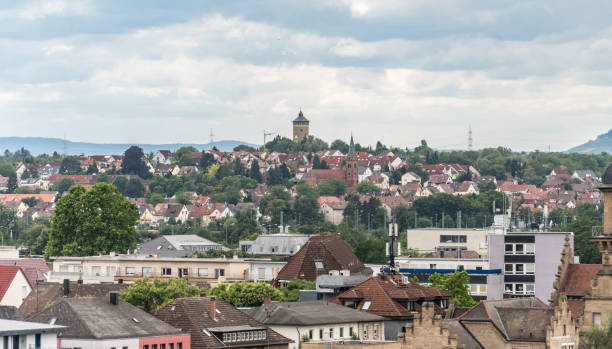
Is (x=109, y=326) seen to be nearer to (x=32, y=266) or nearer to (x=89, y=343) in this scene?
(x=89, y=343)

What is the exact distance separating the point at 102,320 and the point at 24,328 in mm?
9477

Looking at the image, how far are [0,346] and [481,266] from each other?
88.0 metres

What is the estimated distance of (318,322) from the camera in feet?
319

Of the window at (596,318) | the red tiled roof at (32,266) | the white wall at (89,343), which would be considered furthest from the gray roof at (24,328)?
the red tiled roof at (32,266)

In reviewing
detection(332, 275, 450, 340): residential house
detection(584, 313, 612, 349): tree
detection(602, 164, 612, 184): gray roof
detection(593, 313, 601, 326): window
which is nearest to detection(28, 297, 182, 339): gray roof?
detection(332, 275, 450, 340): residential house

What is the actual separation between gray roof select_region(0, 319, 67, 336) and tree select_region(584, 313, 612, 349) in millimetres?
26961

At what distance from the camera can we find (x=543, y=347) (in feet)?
311

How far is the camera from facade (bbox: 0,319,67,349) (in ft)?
246

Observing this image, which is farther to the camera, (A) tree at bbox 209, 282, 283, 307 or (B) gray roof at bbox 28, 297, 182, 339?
(A) tree at bbox 209, 282, 283, 307

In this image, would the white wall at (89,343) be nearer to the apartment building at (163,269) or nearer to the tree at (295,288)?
the tree at (295,288)

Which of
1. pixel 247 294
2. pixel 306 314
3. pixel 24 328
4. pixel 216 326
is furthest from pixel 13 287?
pixel 24 328

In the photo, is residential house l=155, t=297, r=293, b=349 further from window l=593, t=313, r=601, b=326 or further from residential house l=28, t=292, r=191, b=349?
window l=593, t=313, r=601, b=326

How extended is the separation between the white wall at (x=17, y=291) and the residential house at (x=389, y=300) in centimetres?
2663

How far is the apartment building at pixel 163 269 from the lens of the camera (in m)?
157
